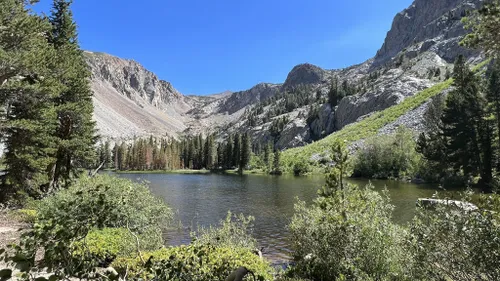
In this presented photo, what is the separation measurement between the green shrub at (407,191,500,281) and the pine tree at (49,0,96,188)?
26.9 m

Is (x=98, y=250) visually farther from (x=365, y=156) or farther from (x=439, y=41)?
(x=439, y=41)

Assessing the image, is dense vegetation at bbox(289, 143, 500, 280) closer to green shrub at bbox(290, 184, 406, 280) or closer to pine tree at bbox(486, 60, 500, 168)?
green shrub at bbox(290, 184, 406, 280)

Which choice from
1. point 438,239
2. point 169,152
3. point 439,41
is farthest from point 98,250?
point 439,41

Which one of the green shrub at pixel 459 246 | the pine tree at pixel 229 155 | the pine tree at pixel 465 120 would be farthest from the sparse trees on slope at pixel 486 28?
the pine tree at pixel 229 155

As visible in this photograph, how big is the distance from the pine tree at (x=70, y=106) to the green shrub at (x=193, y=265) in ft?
65.6

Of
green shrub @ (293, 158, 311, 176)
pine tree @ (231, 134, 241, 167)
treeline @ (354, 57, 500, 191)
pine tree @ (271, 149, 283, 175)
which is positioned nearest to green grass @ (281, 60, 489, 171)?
pine tree @ (271, 149, 283, 175)

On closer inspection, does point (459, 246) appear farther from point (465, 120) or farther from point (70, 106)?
point (465, 120)

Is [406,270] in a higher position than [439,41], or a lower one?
lower

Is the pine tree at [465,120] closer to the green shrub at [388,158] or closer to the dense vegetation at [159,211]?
the dense vegetation at [159,211]

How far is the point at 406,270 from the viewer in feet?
25.3

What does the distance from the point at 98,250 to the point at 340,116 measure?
151231 millimetres

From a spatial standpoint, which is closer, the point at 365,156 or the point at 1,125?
the point at 1,125

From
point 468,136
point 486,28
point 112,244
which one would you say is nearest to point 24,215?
point 112,244

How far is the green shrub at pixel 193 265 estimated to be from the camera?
4.07 metres
